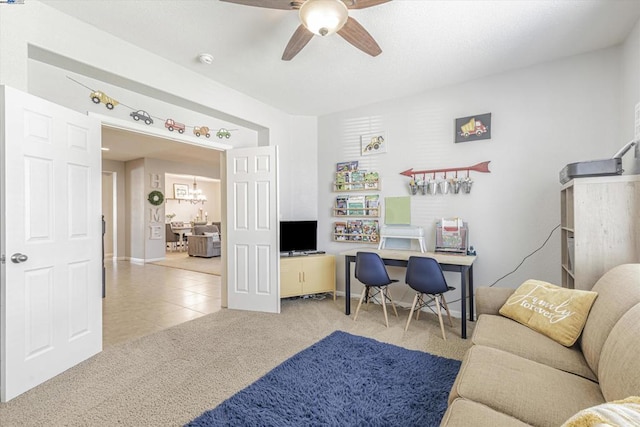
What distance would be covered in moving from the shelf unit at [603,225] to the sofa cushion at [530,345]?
2.21 feet

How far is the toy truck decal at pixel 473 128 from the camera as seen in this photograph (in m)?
3.31

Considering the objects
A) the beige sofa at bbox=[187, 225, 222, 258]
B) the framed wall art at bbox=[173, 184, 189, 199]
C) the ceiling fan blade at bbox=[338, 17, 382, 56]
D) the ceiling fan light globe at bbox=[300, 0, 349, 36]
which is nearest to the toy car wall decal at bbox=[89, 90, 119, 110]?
the ceiling fan light globe at bbox=[300, 0, 349, 36]

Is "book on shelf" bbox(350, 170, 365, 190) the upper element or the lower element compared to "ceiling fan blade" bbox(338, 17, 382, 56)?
lower

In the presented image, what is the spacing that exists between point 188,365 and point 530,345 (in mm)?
2370

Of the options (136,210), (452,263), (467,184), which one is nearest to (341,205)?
(467,184)

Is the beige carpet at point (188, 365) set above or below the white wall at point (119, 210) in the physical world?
below

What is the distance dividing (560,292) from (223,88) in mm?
3672

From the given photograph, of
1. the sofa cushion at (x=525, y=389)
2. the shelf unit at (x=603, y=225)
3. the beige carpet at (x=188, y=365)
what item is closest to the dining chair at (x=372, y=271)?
the beige carpet at (x=188, y=365)

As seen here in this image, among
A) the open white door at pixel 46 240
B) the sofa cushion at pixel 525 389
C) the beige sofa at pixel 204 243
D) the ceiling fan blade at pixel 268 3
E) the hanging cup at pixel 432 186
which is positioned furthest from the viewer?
the beige sofa at pixel 204 243

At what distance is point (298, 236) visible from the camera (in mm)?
4242

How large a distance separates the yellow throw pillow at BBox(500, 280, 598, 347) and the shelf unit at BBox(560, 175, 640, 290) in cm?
36

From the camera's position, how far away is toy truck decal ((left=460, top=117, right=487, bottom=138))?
3.31 m

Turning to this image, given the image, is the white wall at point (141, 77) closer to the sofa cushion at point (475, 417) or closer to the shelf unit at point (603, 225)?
the shelf unit at point (603, 225)

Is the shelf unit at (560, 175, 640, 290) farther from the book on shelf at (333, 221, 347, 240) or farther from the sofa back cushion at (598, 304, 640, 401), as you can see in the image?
the book on shelf at (333, 221, 347, 240)
